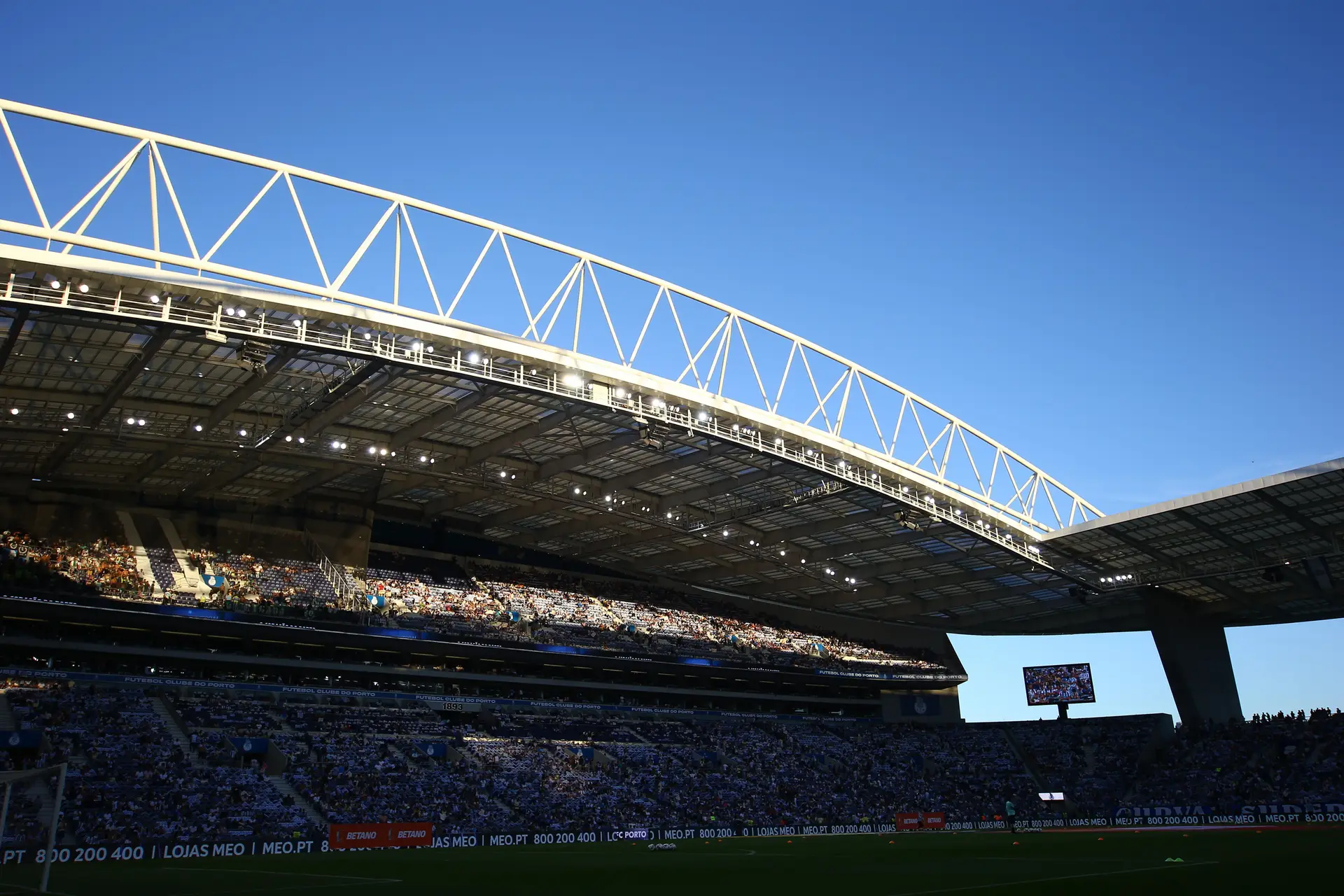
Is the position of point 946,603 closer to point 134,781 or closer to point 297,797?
point 297,797

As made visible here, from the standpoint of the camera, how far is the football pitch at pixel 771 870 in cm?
2128

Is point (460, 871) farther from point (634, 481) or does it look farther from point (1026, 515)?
point (1026, 515)

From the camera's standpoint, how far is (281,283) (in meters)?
35.9

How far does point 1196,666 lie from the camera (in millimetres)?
70312

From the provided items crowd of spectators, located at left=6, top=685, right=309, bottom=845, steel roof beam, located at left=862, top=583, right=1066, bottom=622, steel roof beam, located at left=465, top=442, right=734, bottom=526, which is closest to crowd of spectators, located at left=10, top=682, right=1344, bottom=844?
crowd of spectators, located at left=6, top=685, right=309, bottom=845

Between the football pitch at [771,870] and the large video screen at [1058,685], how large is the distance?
3573cm

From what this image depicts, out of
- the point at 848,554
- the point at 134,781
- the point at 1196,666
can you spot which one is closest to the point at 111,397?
the point at 134,781

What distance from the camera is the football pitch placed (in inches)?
838

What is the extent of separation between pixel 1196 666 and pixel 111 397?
70544 millimetres

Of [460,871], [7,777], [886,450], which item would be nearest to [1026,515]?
[886,450]

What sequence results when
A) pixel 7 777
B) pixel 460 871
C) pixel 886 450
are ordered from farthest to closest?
pixel 886 450 < pixel 460 871 < pixel 7 777

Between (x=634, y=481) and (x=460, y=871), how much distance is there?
31.1m

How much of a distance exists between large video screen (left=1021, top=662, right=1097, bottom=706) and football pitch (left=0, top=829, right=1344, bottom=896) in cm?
3573

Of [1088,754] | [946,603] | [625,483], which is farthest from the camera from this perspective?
[946,603]
